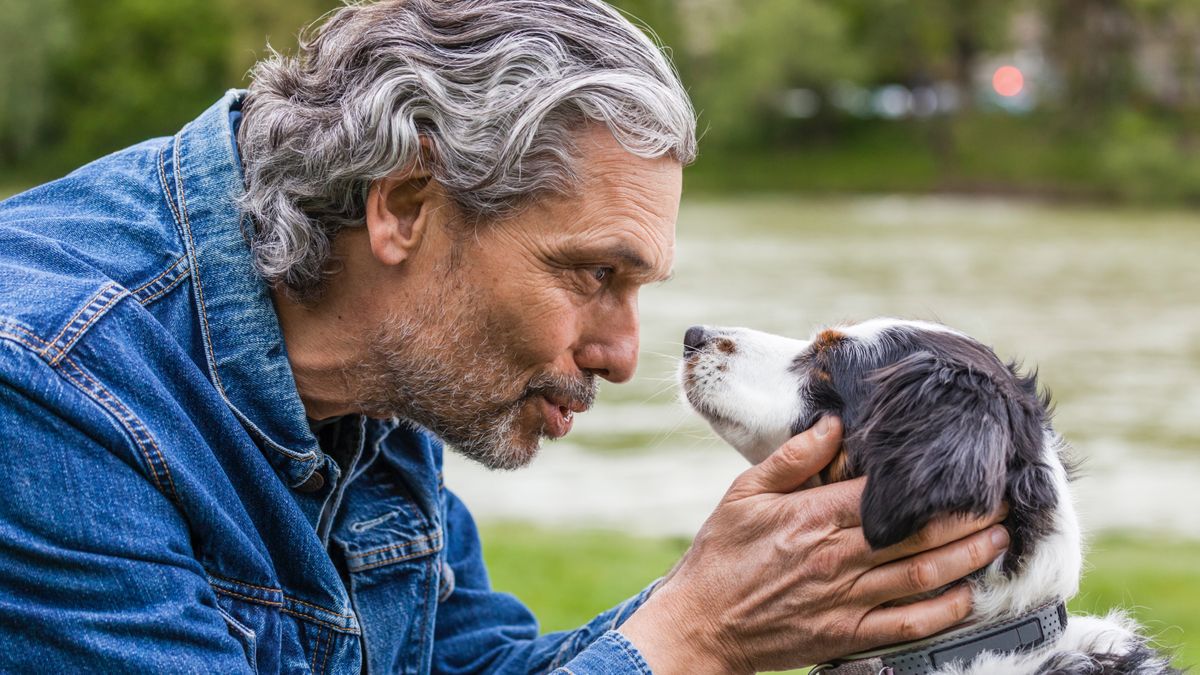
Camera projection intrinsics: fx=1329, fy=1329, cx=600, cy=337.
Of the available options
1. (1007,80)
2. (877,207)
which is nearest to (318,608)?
(877,207)

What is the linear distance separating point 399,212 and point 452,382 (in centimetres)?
36

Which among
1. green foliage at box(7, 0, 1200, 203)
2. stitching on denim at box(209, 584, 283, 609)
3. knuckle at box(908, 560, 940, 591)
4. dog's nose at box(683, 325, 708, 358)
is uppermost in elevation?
green foliage at box(7, 0, 1200, 203)

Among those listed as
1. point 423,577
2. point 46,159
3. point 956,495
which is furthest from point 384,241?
point 46,159

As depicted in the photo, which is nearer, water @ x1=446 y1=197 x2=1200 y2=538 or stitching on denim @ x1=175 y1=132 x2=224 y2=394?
stitching on denim @ x1=175 y1=132 x2=224 y2=394

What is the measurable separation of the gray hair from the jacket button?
1.18ft

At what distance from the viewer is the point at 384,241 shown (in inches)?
103

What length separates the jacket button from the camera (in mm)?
2639

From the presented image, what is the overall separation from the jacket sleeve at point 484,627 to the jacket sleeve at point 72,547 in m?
1.09

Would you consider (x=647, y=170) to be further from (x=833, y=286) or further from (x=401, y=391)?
(x=833, y=286)

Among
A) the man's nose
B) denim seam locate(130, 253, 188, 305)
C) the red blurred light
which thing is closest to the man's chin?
the man's nose

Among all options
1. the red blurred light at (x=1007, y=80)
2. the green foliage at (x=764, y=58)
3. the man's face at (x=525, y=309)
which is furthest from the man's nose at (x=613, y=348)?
the red blurred light at (x=1007, y=80)

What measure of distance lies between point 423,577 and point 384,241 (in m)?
0.80

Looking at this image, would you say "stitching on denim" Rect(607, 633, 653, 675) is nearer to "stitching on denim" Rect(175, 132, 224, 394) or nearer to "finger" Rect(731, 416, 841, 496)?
"finger" Rect(731, 416, 841, 496)

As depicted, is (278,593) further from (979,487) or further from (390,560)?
(979,487)
